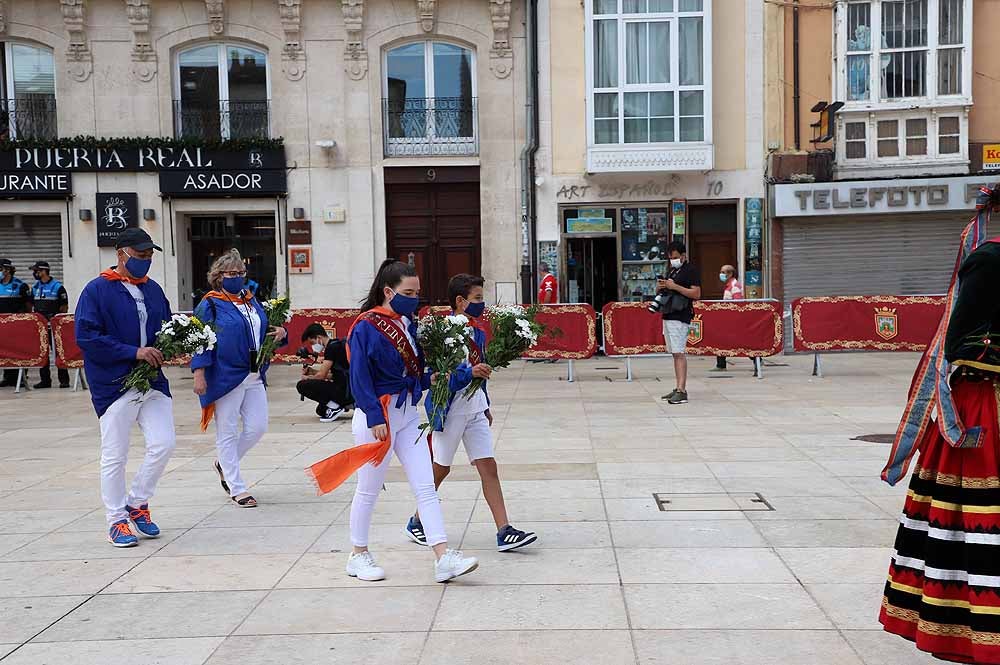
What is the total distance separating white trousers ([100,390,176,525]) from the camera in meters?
6.26

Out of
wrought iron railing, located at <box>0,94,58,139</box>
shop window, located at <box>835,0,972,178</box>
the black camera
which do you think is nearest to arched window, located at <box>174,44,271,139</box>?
wrought iron railing, located at <box>0,94,58,139</box>

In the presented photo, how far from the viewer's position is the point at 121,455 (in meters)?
6.28

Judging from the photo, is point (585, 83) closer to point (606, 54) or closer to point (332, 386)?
point (606, 54)

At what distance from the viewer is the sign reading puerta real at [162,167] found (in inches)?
810

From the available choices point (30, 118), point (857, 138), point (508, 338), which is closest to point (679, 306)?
point (508, 338)

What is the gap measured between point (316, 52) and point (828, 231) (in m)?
11.5

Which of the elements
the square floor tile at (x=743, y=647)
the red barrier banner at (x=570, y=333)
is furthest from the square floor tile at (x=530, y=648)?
the red barrier banner at (x=570, y=333)

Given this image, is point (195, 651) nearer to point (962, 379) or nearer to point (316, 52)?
point (962, 379)

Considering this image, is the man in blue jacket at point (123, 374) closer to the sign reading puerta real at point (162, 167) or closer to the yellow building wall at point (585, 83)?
the sign reading puerta real at point (162, 167)

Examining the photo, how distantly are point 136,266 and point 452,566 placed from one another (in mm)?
2940

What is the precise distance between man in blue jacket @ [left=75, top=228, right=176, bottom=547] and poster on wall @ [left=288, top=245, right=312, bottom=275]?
1454cm

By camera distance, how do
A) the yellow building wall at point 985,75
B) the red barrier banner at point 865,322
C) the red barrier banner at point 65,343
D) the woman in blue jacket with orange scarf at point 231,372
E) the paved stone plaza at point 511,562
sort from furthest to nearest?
the yellow building wall at point 985,75 < the red barrier banner at point 65,343 < the red barrier banner at point 865,322 < the woman in blue jacket with orange scarf at point 231,372 < the paved stone plaza at point 511,562

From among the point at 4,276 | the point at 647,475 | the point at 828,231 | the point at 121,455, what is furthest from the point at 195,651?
the point at 828,231

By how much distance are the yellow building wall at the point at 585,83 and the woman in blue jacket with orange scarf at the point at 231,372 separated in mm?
14149
